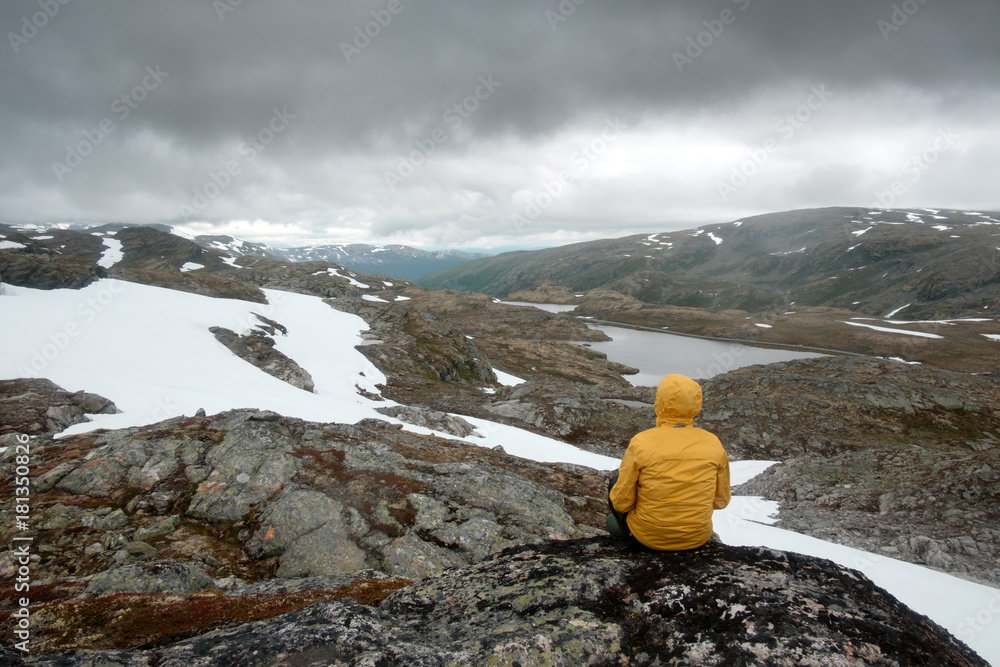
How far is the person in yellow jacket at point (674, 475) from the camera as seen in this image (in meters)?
6.00

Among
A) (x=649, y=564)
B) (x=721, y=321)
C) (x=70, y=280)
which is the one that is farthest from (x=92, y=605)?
(x=721, y=321)

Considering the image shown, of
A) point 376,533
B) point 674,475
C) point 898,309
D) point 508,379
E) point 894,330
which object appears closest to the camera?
point 674,475

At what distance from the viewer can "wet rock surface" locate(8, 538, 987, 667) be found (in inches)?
168

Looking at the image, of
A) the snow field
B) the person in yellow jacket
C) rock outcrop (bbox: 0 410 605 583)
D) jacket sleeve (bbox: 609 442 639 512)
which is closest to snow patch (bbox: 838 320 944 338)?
the snow field

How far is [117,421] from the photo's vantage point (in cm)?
1758

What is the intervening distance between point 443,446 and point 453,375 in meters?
36.7

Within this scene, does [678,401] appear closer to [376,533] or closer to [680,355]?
[376,533]

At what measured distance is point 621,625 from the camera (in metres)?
5.01

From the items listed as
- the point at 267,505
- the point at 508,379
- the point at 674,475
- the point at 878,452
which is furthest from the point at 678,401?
the point at 508,379

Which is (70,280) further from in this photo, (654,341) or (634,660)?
(654,341)

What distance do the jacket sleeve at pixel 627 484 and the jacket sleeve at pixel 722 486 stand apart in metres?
1.23

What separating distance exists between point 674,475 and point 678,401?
3.46ft

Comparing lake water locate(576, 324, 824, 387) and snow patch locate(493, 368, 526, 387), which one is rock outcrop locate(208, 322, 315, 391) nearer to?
snow patch locate(493, 368, 526, 387)

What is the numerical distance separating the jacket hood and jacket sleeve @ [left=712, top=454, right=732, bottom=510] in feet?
2.82
